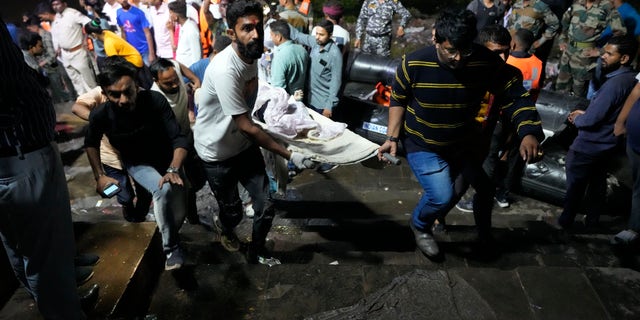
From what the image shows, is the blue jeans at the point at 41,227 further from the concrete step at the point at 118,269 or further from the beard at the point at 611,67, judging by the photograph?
the beard at the point at 611,67

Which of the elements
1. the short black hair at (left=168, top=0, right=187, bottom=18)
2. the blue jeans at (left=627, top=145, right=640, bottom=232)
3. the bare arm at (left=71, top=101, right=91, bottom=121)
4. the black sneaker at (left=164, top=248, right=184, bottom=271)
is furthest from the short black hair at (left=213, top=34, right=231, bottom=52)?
the blue jeans at (left=627, top=145, right=640, bottom=232)

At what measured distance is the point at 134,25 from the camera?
22.5 feet

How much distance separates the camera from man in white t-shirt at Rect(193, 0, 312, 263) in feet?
8.43

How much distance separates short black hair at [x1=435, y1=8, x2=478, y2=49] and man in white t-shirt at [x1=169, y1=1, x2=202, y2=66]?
4.37 metres

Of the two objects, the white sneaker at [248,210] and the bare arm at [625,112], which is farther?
the white sneaker at [248,210]

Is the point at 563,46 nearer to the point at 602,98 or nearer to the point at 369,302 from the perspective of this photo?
the point at 602,98

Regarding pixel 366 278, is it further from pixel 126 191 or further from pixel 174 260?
pixel 126 191

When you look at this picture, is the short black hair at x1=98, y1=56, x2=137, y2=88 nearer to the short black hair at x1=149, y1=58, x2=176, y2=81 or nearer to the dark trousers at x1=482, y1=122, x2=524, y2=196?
the short black hair at x1=149, y1=58, x2=176, y2=81

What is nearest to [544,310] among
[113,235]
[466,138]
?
[466,138]

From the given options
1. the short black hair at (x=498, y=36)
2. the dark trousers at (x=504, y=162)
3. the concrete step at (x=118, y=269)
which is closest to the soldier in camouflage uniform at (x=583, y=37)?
the dark trousers at (x=504, y=162)

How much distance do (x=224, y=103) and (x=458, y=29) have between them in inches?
58.1

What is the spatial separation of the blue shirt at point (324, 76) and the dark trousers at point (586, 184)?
2498mm

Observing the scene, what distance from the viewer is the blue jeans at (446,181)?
2861 mm

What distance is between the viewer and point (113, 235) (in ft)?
9.68
